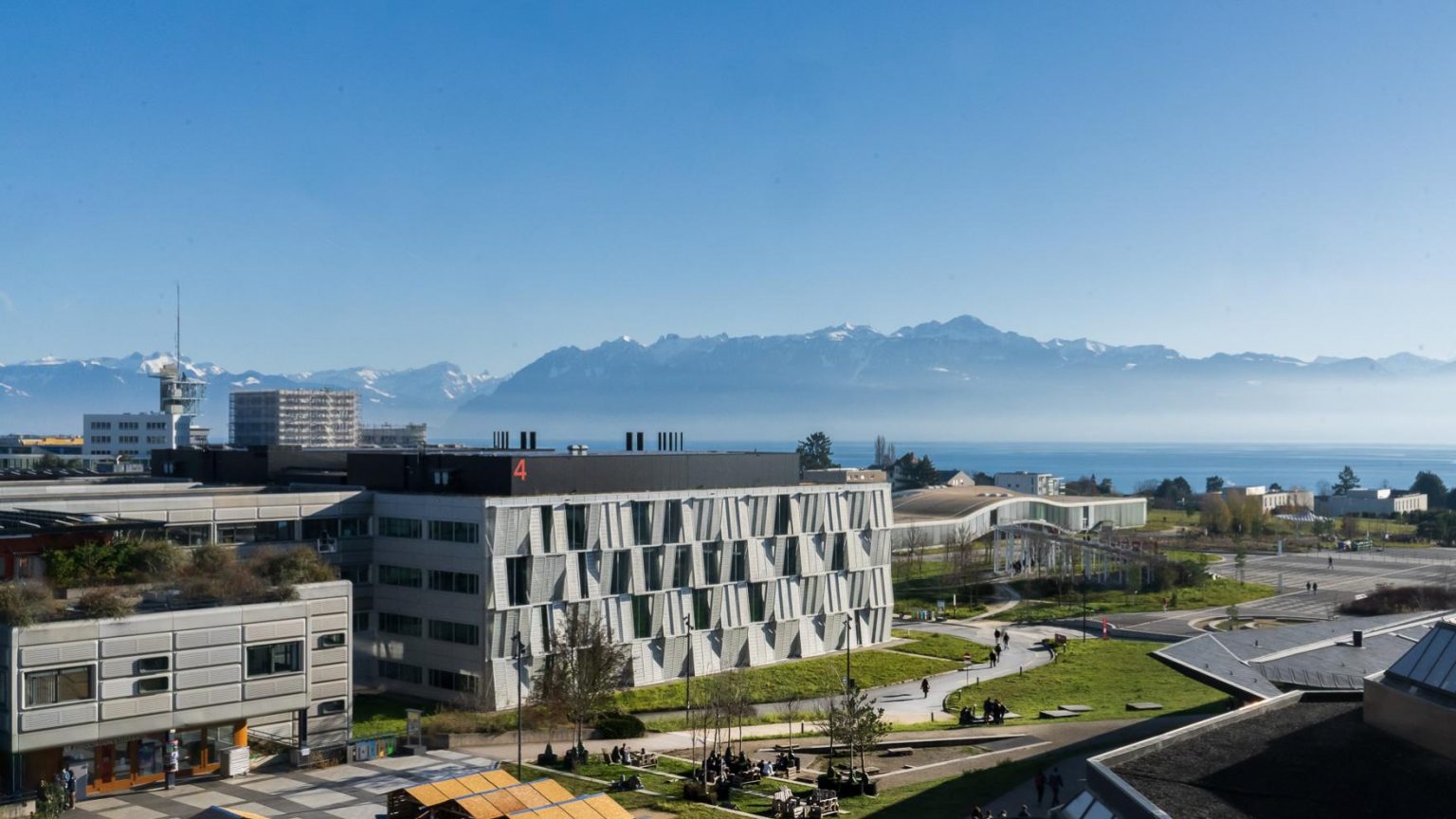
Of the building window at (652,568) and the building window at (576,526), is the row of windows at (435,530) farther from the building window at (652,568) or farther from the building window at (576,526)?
the building window at (652,568)

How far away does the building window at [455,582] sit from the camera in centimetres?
6400

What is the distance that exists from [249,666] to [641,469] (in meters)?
29.8

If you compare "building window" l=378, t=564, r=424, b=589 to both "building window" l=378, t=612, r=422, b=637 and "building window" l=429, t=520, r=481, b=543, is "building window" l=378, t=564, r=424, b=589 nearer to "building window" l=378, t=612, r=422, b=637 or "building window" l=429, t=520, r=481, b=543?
"building window" l=378, t=612, r=422, b=637

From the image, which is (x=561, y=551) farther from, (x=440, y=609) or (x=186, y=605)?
(x=186, y=605)

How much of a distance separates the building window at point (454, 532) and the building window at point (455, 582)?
182cm

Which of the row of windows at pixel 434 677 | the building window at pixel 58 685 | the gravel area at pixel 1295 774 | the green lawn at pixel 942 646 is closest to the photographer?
the gravel area at pixel 1295 774

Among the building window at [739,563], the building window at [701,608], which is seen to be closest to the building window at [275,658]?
the building window at [701,608]

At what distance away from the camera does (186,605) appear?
46844 millimetres

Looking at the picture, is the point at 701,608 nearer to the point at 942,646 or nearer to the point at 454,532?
the point at 454,532

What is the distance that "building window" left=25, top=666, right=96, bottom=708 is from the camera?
41.5 m

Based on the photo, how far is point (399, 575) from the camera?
6831 centimetres

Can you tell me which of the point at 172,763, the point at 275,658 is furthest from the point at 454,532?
the point at 172,763

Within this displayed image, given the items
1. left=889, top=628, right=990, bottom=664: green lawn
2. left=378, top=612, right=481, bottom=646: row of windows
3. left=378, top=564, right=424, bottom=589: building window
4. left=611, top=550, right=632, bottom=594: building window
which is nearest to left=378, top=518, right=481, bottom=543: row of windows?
left=378, top=564, right=424, bottom=589: building window

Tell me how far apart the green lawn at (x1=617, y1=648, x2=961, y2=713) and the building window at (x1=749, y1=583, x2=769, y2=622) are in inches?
128
